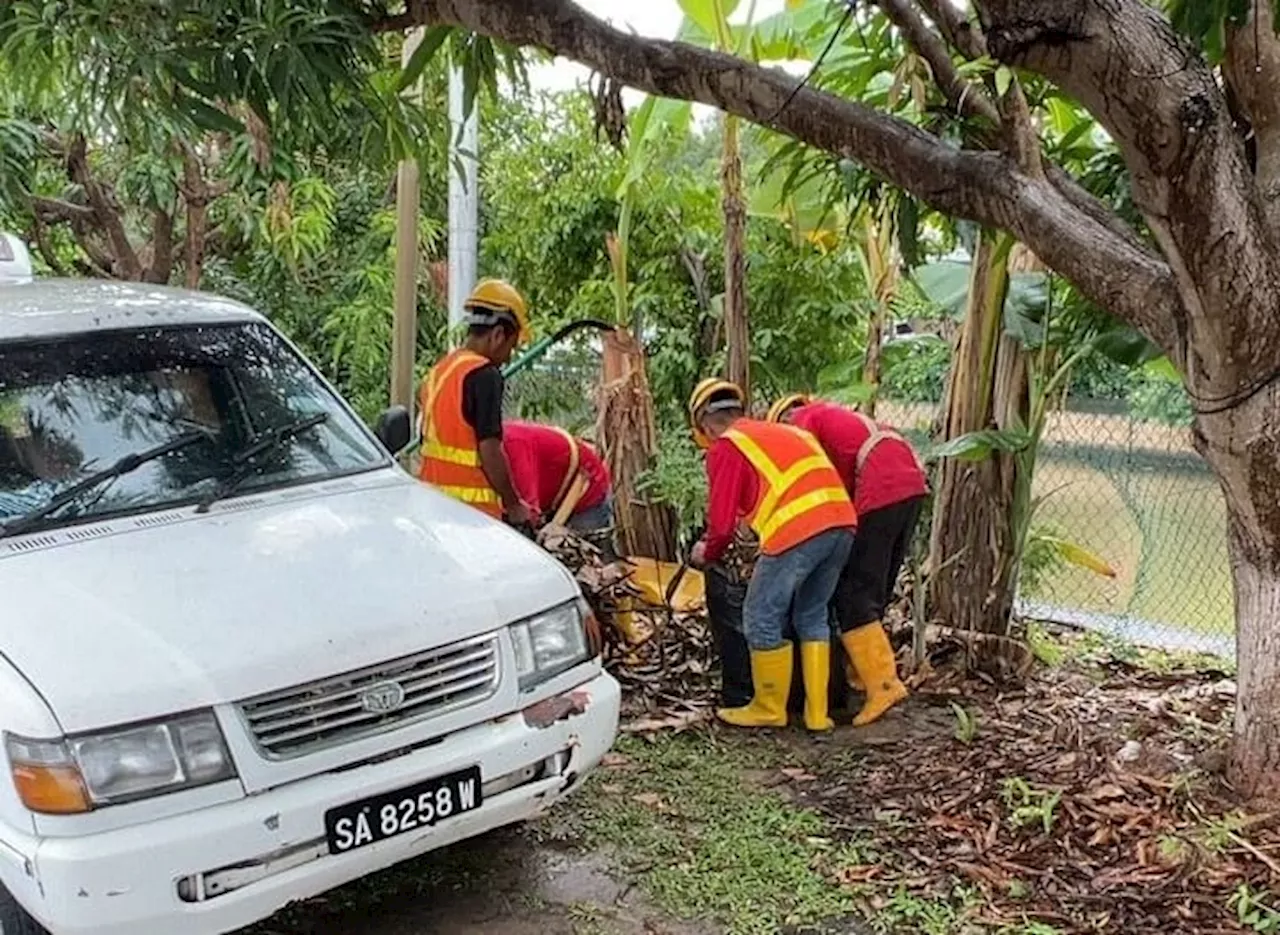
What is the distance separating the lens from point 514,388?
892 centimetres

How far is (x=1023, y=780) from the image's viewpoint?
4555 mm

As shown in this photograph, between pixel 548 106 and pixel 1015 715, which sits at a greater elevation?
pixel 548 106

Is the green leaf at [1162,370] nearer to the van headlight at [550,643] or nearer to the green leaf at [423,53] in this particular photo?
the van headlight at [550,643]

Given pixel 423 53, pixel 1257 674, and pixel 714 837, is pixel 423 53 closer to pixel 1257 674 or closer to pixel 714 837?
pixel 714 837

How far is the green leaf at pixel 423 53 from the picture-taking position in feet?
16.7

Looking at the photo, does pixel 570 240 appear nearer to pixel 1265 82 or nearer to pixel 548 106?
pixel 548 106

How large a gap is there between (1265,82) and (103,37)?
3751 mm

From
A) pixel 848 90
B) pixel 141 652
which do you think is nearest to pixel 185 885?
pixel 141 652

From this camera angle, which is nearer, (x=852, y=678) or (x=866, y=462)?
(x=866, y=462)

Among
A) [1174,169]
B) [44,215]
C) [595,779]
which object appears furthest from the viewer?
[44,215]

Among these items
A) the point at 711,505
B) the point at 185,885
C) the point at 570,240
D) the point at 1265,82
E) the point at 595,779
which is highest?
the point at 1265,82

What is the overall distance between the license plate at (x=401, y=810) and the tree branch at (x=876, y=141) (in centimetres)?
235

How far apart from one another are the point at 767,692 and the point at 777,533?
0.73 m

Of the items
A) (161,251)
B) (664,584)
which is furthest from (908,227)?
(161,251)
